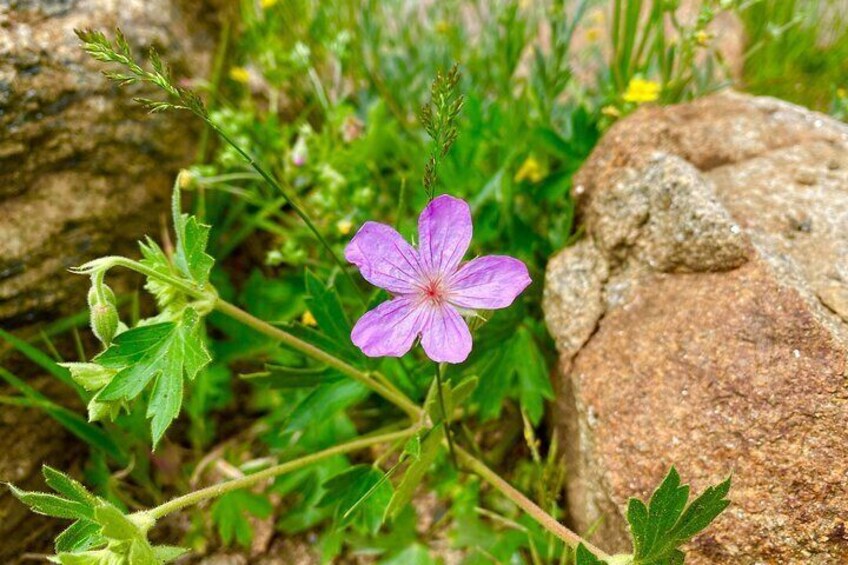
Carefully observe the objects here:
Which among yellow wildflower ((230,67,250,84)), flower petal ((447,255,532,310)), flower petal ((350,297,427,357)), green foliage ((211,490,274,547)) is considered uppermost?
yellow wildflower ((230,67,250,84))

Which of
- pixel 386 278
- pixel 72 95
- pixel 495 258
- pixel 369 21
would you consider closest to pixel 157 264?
pixel 386 278

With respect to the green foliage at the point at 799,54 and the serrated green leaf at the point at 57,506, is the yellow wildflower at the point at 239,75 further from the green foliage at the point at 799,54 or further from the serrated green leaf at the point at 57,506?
the green foliage at the point at 799,54

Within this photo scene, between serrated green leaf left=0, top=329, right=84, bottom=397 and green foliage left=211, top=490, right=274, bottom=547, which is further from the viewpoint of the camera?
green foliage left=211, top=490, right=274, bottom=547

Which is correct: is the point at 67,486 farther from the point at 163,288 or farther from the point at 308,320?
the point at 308,320

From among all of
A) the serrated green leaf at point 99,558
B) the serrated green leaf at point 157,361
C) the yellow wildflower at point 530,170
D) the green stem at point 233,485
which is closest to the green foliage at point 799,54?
the yellow wildflower at point 530,170

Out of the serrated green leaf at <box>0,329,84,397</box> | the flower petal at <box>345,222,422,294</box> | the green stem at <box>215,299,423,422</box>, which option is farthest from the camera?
the serrated green leaf at <box>0,329,84,397</box>

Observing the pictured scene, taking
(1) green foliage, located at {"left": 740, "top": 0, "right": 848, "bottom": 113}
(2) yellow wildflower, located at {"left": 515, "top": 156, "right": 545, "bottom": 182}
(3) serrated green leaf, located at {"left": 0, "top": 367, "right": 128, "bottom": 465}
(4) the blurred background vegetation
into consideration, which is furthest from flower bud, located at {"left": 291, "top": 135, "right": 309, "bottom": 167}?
(1) green foliage, located at {"left": 740, "top": 0, "right": 848, "bottom": 113}

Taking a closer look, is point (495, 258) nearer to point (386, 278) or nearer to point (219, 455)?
point (386, 278)

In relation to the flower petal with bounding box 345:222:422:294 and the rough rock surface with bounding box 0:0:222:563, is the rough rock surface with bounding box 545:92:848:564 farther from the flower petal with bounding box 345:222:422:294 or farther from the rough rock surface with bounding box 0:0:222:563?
the rough rock surface with bounding box 0:0:222:563
